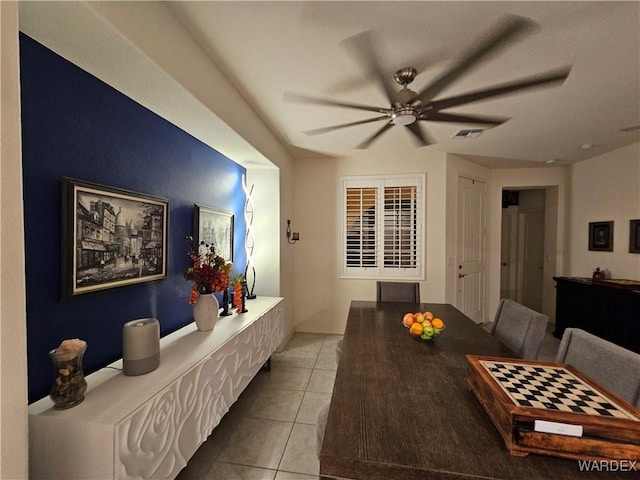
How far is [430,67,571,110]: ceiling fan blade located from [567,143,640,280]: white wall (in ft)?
8.09

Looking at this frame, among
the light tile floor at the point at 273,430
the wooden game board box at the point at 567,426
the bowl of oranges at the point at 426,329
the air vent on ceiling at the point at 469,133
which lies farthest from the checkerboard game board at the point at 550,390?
the air vent on ceiling at the point at 469,133

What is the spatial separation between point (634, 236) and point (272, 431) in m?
4.45

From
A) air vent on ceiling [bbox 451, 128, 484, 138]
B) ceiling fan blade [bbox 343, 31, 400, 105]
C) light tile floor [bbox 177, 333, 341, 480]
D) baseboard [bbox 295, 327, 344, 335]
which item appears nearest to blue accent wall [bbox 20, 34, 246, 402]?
light tile floor [bbox 177, 333, 341, 480]

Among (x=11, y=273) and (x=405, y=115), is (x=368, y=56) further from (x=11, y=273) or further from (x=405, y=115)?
(x=11, y=273)

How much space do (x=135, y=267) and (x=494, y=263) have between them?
16.0 feet

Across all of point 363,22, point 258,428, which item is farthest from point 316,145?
point 258,428

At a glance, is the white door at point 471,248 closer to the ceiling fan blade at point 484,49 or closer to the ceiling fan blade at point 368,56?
the ceiling fan blade at point 484,49

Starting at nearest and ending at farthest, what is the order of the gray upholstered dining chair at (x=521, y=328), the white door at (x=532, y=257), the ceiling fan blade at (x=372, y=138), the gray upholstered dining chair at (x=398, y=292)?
1. the gray upholstered dining chair at (x=521, y=328)
2. the ceiling fan blade at (x=372, y=138)
3. the gray upholstered dining chair at (x=398, y=292)
4. the white door at (x=532, y=257)

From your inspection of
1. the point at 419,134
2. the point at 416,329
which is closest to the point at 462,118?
the point at 419,134

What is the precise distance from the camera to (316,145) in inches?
129

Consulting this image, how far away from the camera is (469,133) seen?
111 inches

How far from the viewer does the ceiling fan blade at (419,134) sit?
8.59ft

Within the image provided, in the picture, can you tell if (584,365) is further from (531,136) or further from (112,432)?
(531,136)

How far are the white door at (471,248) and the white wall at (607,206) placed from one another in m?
1.21
